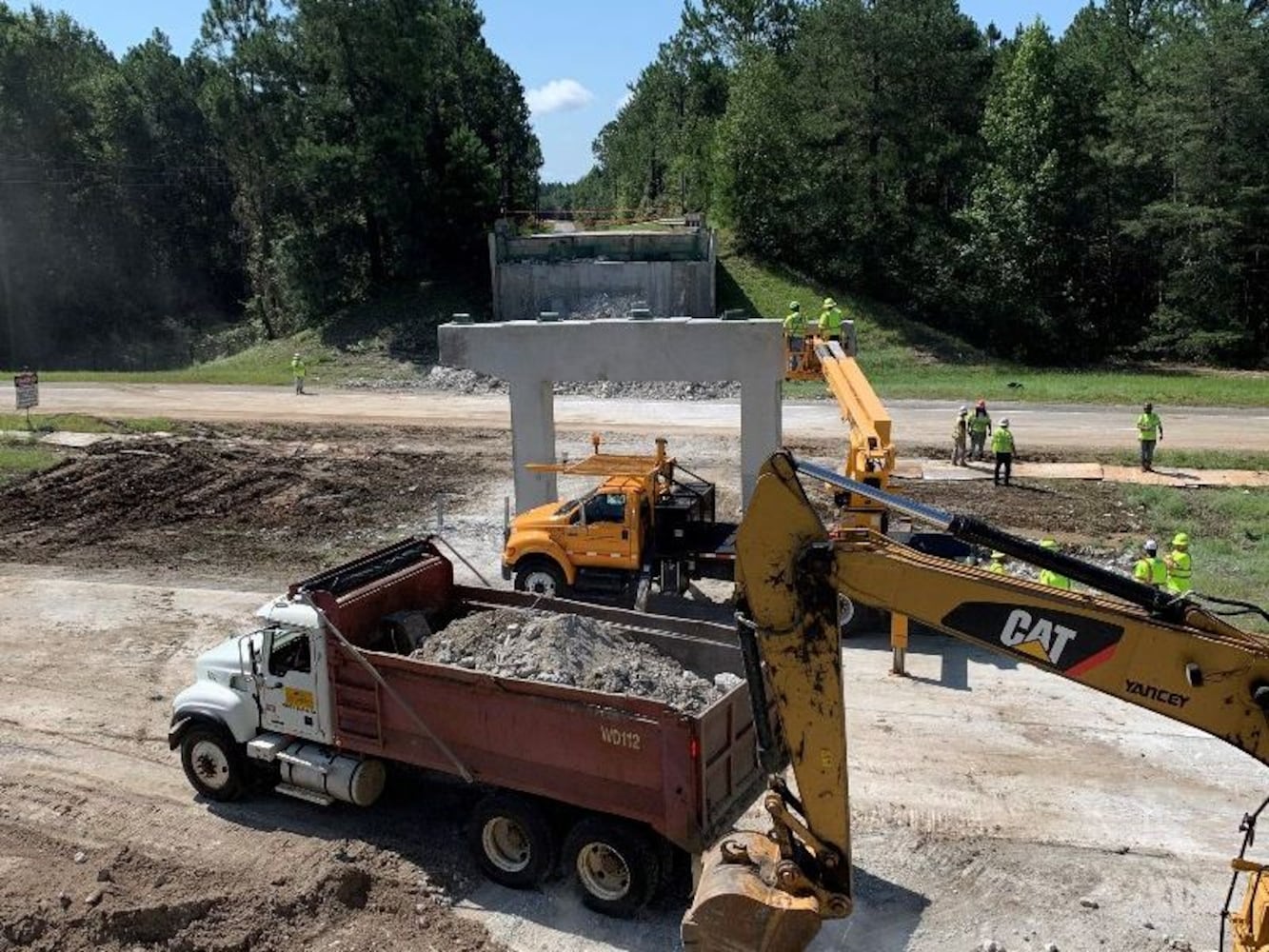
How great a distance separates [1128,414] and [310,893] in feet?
92.0

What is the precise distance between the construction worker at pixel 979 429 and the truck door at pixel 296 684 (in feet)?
64.1

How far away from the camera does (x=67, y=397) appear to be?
3597 centimetres

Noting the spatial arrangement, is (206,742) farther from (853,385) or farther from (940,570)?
(853,385)

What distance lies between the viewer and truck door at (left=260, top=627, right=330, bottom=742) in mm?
10688

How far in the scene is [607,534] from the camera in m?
16.4

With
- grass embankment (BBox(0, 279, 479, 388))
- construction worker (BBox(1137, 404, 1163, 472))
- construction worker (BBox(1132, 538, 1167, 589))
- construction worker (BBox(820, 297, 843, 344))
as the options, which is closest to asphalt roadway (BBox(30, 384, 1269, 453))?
construction worker (BBox(1137, 404, 1163, 472))

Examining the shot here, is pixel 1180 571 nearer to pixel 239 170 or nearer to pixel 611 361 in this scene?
pixel 611 361

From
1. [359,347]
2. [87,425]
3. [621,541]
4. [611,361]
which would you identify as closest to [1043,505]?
[611,361]

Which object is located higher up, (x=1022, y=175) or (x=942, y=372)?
(x=1022, y=175)

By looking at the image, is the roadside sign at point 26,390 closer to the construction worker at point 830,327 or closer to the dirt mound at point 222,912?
the construction worker at point 830,327

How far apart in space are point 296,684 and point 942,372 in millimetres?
34190

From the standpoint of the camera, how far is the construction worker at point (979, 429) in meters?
26.7

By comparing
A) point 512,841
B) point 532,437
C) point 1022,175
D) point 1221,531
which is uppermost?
point 1022,175

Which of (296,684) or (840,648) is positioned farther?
(296,684)
